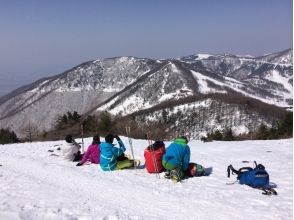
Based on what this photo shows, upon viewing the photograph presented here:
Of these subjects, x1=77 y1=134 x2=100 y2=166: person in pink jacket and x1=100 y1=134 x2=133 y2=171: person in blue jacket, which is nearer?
x1=100 y1=134 x2=133 y2=171: person in blue jacket

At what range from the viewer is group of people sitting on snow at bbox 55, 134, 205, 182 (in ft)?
49.8

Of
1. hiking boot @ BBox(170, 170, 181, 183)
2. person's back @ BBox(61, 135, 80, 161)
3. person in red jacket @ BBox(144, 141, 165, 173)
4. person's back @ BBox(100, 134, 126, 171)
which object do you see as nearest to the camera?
hiking boot @ BBox(170, 170, 181, 183)

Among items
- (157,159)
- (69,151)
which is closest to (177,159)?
(157,159)

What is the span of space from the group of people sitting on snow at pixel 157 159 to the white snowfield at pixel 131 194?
44 centimetres

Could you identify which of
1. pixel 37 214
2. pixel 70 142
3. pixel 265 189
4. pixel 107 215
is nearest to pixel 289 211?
pixel 265 189

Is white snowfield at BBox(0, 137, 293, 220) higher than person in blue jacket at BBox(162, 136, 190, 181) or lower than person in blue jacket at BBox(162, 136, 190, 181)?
lower

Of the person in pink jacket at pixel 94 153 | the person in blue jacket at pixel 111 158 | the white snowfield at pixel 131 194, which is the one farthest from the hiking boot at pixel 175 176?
the person in pink jacket at pixel 94 153

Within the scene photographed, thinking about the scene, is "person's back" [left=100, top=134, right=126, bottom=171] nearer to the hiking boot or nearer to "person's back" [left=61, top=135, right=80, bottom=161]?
"person's back" [left=61, top=135, right=80, bottom=161]

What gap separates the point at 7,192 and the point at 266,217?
707 centimetres

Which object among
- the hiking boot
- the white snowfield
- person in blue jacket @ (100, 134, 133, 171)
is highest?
person in blue jacket @ (100, 134, 133, 171)

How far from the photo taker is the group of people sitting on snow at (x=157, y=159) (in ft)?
49.8

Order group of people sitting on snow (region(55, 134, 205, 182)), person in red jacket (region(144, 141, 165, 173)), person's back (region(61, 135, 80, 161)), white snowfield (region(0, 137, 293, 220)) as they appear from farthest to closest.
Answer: person's back (region(61, 135, 80, 161)) < person in red jacket (region(144, 141, 165, 173)) < group of people sitting on snow (region(55, 134, 205, 182)) < white snowfield (region(0, 137, 293, 220))

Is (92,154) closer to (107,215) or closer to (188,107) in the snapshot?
(107,215)

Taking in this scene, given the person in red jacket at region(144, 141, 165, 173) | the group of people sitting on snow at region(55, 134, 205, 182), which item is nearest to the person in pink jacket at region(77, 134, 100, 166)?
the group of people sitting on snow at region(55, 134, 205, 182)
